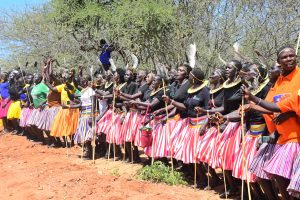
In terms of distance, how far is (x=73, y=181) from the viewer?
7.50 metres

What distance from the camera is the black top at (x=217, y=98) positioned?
6.69m

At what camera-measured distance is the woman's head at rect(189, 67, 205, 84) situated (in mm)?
7012

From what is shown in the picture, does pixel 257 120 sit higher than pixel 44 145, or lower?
higher

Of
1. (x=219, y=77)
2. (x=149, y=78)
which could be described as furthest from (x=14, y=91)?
(x=219, y=77)

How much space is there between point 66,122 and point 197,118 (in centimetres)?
505

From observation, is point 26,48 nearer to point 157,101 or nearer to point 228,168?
point 157,101

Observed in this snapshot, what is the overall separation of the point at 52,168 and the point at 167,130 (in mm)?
2551

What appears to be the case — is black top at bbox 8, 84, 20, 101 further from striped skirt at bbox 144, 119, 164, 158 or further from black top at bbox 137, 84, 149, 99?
striped skirt at bbox 144, 119, 164, 158

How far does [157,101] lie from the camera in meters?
8.12

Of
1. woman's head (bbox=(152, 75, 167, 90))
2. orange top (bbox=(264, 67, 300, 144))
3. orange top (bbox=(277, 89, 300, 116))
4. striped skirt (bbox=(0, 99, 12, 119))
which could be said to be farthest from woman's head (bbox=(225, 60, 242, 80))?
striped skirt (bbox=(0, 99, 12, 119))

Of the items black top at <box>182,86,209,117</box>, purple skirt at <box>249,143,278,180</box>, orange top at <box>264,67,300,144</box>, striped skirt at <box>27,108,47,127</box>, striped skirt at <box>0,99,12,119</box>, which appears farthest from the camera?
striped skirt at <box>0,99,12,119</box>

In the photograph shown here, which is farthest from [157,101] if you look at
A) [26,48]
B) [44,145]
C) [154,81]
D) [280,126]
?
[26,48]

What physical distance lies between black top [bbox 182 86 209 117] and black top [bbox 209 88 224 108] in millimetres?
94

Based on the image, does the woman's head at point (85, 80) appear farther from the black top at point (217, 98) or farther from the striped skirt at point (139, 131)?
the black top at point (217, 98)
